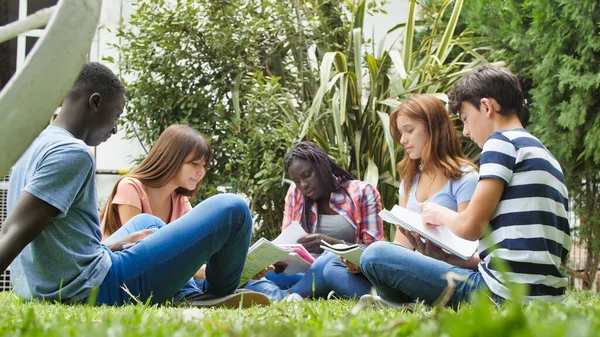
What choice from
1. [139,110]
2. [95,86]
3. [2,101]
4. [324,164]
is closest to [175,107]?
[139,110]

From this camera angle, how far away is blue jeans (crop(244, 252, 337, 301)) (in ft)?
13.5

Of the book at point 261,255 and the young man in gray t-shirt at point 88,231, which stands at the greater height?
the young man in gray t-shirt at point 88,231

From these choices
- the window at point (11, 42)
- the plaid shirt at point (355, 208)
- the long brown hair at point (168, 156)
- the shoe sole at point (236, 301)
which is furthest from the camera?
the plaid shirt at point (355, 208)

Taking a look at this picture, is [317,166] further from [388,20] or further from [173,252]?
[388,20]

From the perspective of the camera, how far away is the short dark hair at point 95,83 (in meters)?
2.79

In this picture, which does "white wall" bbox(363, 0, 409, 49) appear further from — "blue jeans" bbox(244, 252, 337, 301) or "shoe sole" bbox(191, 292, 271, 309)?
"shoe sole" bbox(191, 292, 271, 309)

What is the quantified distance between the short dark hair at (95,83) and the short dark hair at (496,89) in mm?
1450

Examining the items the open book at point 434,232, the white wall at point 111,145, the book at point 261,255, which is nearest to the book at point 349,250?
the book at point 261,255

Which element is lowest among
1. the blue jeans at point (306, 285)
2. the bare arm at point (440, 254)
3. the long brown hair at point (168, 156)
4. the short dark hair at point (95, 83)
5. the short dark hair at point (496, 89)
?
the blue jeans at point (306, 285)

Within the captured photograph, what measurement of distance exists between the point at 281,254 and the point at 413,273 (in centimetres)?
82

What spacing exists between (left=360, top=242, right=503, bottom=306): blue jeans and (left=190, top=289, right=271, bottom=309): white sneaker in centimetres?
49

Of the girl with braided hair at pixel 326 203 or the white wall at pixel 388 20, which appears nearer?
the girl with braided hair at pixel 326 203

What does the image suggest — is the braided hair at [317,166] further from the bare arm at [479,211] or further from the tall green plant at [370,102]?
the bare arm at [479,211]

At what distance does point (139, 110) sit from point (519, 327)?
6201 mm
